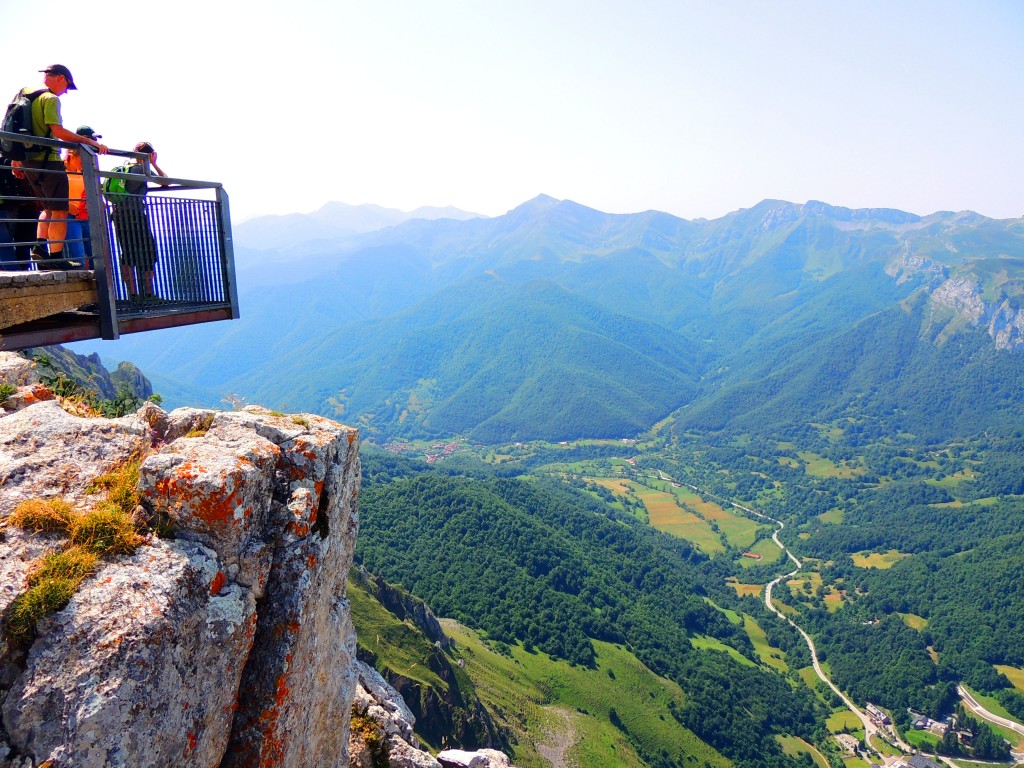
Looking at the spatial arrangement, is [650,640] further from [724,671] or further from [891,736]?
[891,736]

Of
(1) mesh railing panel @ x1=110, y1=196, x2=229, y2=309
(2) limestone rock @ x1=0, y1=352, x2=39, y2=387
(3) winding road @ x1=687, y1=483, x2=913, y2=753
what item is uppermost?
(1) mesh railing panel @ x1=110, y1=196, x2=229, y2=309

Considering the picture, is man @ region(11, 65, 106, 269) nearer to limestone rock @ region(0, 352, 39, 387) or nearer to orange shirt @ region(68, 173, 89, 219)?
Result: orange shirt @ region(68, 173, 89, 219)

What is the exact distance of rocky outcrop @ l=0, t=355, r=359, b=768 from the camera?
6.80 m

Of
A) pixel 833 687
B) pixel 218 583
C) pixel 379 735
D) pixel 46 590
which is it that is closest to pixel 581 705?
pixel 833 687

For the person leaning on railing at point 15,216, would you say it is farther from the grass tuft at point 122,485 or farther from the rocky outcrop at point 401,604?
the rocky outcrop at point 401,604

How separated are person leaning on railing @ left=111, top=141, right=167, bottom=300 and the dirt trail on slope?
76704 millimetres

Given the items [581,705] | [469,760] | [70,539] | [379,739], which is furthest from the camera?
[581,705]

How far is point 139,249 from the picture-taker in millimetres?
13320

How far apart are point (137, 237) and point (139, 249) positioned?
0.26 metres

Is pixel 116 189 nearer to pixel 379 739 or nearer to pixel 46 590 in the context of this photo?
pixel 46 590

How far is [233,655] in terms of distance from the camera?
344 inches

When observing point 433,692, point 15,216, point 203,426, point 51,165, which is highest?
point 51,165

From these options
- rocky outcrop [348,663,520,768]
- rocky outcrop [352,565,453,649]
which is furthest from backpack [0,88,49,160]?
rocky outcrop [352,565,453,649]

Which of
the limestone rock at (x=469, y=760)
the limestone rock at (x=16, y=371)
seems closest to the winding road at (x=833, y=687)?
the limestone rock at (x=469, y=760)
